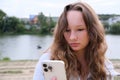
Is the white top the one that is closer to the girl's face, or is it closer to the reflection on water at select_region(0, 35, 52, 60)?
the girl's face

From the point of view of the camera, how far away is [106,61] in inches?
62.1

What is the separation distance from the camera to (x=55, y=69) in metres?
1.30

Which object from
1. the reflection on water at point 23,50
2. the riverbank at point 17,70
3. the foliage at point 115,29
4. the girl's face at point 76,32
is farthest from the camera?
the reflection on water at point 23,50

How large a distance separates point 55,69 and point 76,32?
231mm

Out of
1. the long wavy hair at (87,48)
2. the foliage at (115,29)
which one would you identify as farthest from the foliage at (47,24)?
the foliage at (115,29)

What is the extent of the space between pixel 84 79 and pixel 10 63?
9834 millimetres

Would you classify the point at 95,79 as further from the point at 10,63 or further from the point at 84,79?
the point at 10,63

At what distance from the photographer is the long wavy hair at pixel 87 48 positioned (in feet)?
4.91

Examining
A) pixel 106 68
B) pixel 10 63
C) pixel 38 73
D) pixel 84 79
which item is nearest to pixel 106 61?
pixel 106 68

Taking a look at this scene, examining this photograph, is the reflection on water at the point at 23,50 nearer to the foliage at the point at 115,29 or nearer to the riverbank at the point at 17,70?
the riverbank at the point at 17,70

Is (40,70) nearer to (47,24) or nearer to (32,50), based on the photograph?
(47,24)

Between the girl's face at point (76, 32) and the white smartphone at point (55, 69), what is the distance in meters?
0.18

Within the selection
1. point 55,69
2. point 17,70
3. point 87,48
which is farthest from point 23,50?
point 55,69

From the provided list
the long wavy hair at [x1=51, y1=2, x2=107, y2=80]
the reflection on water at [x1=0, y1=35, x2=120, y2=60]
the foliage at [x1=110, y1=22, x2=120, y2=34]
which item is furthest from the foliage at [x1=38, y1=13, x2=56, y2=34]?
the foliage at [x1=110, y1=22, x2=120, y2=34]
